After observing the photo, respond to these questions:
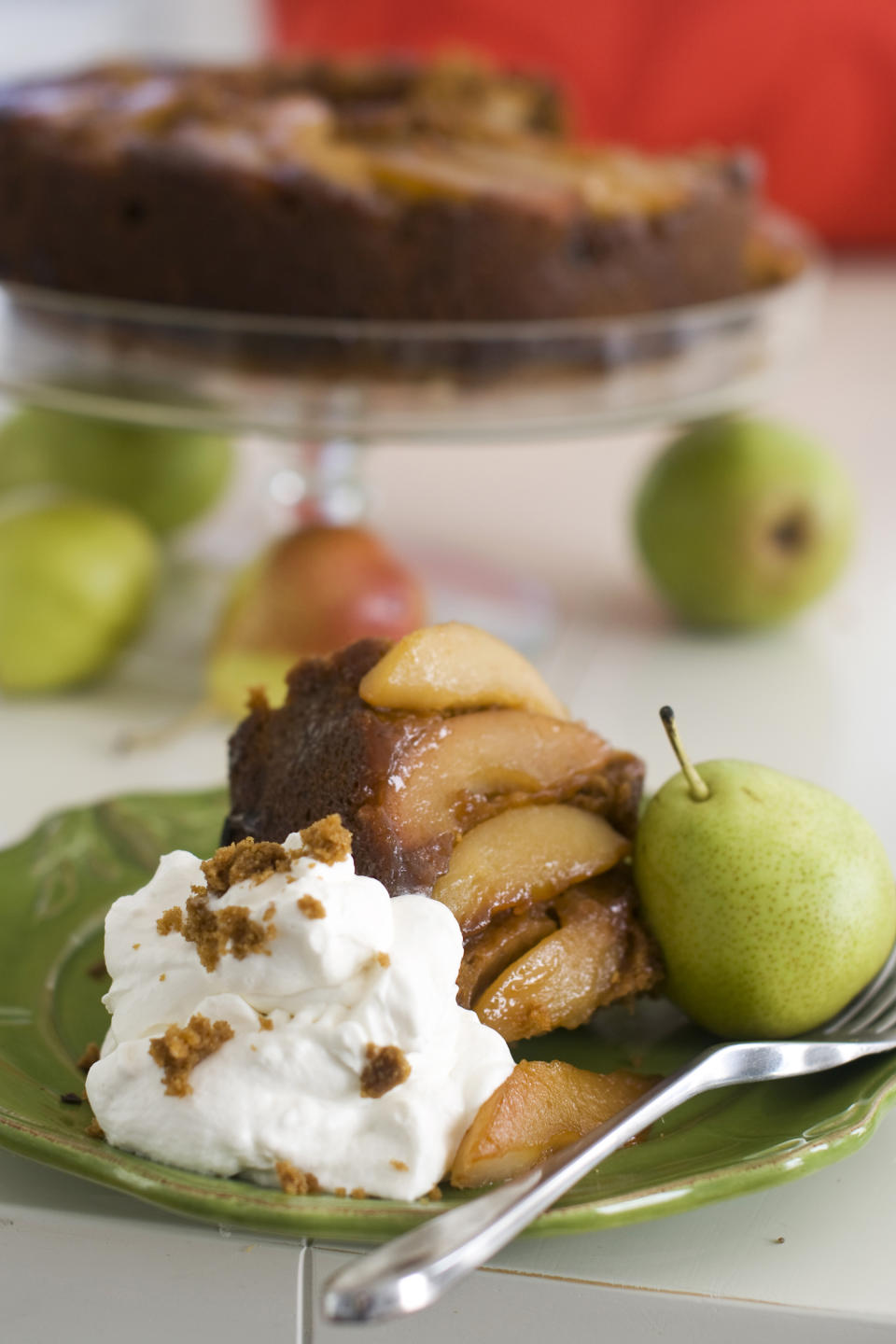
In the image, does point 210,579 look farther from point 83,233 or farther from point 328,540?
point 83,233

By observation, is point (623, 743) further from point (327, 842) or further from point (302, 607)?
point (302, 607)

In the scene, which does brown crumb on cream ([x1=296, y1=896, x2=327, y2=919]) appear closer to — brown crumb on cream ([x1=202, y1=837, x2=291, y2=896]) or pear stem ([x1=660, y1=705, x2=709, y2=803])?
brown crumb on cream ([x1=202, y1=837, x2=291, y2=896])

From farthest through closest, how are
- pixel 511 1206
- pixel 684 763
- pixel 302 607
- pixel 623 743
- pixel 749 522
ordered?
pixel 749 522 → pixel 302 607 → pixel 623 743 → pixel 684 763 → pixel 511 1206

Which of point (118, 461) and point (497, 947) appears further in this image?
point (118, 461)

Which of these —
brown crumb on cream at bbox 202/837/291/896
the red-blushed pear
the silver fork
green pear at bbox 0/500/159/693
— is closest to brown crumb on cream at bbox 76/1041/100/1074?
brown crumb on cream at bbox 202/837/291/896

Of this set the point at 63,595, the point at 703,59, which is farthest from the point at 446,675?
the point at 703,59

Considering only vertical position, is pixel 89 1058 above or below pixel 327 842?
below

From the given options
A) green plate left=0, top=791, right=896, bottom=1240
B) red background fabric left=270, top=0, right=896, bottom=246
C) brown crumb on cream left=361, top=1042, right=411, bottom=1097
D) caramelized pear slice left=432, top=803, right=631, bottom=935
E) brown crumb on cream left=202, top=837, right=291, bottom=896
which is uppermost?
red background fabric left=270, top=0, right=896, bottom=246
